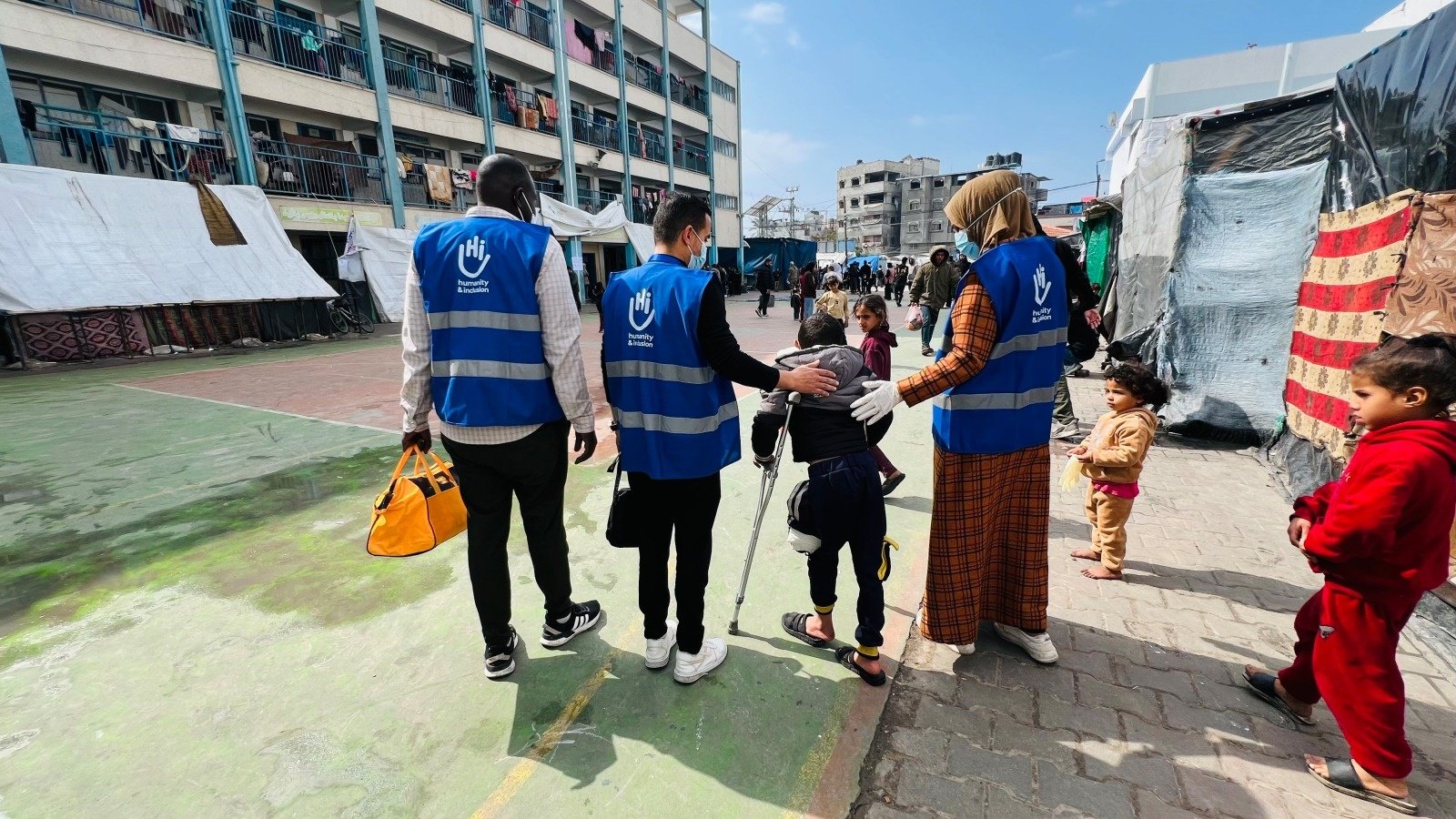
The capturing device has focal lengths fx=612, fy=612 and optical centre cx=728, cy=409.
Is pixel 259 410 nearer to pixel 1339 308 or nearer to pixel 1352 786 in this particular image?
pixel 1352 786

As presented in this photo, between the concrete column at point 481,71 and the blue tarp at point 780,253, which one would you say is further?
the blue tarp at point 780,253

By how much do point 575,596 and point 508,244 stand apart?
1808 millimetres

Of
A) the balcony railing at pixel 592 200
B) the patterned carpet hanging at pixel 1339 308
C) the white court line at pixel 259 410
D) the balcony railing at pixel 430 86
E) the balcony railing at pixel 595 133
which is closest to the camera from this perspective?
the patterned carpet hanging at pixel 1339 308

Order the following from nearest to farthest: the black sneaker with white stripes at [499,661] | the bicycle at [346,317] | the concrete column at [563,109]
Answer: the black sneaker with white stripes at [499,661], the bicycle at [346,317], the concrete column at [563,109]

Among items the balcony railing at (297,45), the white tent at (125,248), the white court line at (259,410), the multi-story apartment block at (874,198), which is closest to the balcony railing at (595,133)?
the balcony railing at (297,45)

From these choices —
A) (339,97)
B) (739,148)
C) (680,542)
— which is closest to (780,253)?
(739,148)

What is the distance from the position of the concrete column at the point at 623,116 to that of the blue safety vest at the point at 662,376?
23461 mm

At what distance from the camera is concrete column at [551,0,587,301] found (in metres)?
21.6

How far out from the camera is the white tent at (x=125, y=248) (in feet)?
31.7

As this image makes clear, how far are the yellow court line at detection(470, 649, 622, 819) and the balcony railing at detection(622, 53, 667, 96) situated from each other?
27.9 meters

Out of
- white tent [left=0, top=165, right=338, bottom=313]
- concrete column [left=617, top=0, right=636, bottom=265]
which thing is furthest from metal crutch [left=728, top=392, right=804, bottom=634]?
concrete column [left=617, top=0, right=636, bottom=265]

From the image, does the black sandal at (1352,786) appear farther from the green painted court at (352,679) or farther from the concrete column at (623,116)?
the concrete column at (623,116)

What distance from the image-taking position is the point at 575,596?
3115 mm

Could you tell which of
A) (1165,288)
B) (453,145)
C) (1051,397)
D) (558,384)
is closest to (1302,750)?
(1051,397)
